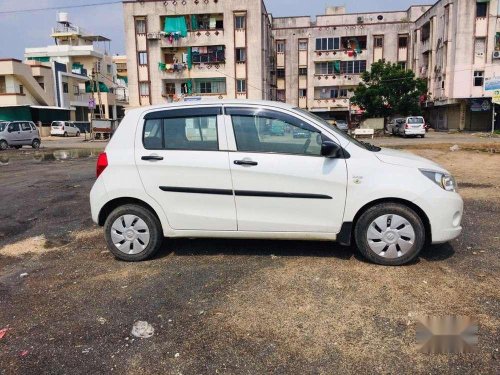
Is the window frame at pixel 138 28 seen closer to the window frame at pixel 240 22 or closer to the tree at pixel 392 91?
the window frame at pixel 240 22

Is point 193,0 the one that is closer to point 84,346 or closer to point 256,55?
point 256,55

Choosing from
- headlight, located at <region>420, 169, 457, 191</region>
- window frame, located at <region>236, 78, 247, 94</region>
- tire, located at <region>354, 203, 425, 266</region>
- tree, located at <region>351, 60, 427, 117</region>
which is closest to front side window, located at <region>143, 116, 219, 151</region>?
tire, located at <region>354, 203, 425, 266</region>

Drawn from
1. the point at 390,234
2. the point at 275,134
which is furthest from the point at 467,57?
the point at 275,134

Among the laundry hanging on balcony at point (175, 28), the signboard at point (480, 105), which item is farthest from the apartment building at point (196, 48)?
the signboard at point (480, 105)

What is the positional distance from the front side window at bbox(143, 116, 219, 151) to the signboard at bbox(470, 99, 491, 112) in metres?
44.1

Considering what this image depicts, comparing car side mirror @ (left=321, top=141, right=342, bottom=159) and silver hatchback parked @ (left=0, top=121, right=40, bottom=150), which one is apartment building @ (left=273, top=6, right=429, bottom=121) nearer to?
silver hatchback parked @ (left=0, top=121, right=40, bottom=150)

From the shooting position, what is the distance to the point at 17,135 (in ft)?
89.9

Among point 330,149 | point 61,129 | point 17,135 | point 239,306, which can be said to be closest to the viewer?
point 239,306

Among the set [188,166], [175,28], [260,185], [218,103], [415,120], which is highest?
[175,28]

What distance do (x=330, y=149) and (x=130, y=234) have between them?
97.0 inches

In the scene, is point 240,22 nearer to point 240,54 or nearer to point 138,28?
point 240,54

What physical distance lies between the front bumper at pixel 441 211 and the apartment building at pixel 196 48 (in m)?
40.0

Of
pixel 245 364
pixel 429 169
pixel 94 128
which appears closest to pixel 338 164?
pixel 429 169

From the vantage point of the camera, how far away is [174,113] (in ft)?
16.3
